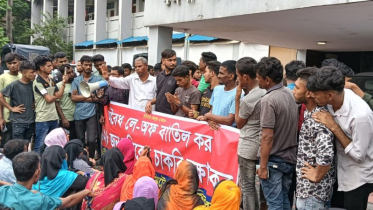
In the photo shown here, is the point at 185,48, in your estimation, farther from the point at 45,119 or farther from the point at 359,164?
the point at 359,164

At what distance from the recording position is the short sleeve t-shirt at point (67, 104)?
22.1 ft

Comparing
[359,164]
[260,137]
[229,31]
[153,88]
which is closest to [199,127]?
[260,137]

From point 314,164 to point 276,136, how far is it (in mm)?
569

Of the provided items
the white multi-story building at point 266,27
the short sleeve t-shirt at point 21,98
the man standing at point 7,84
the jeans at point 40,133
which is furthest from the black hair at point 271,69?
the man standing at point 7,84

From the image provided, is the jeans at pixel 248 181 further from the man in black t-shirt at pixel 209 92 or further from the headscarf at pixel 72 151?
the headscarf at pixel 72 151

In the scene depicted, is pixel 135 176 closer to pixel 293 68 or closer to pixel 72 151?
pixel 72 151

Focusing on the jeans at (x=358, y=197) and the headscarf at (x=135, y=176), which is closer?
the jeans at (x=358, y=197)

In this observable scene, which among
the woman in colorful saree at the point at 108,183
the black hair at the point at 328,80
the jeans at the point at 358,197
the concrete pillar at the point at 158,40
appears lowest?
the woman in colorful saree at the point at 108,183

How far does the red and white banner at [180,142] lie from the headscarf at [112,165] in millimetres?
896

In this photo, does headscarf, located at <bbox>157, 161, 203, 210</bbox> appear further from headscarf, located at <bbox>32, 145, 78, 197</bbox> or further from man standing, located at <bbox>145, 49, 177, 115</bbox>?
man standing, located at <bbox>145, 49, 177, 115</bbox>

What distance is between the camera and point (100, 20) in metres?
25.4

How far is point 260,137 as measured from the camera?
373cm

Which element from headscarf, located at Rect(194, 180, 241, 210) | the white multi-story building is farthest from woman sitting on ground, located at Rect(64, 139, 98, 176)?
the white multi-story building

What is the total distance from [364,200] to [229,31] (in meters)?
6.81
